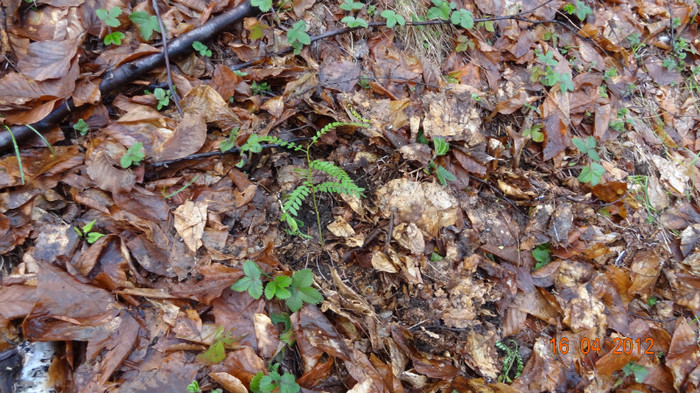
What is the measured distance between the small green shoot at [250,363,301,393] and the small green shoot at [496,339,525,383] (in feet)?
3.99

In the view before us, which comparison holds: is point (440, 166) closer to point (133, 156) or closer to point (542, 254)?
point (542, 254)

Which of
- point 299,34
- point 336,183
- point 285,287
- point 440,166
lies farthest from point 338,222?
point 299,34

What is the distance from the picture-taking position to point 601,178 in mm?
3092

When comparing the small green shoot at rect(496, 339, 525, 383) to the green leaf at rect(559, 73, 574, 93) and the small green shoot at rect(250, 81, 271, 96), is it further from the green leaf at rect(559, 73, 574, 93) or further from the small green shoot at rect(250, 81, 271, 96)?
the small green shoot at rect(250, 81, 271, 96)

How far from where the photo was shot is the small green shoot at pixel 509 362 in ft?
7.72

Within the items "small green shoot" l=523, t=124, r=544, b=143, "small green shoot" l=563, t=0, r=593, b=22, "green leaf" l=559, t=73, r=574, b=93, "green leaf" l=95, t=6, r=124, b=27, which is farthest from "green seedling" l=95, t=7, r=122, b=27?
"small green shoot" l=563, t=0, r=593, b=22

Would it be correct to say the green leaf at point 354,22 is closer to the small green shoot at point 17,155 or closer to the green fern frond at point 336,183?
the green fern frond at point 336,183

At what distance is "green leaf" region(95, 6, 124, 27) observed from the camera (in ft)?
7.91

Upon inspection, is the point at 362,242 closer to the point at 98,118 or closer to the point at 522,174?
the point at 522,174

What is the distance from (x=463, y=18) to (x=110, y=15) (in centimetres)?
246

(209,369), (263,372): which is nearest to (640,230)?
(263,372)

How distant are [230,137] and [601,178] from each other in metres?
2.75

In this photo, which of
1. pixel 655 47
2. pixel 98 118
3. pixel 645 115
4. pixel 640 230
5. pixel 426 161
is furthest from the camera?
pixel 655 47

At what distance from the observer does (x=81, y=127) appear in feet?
7.85
